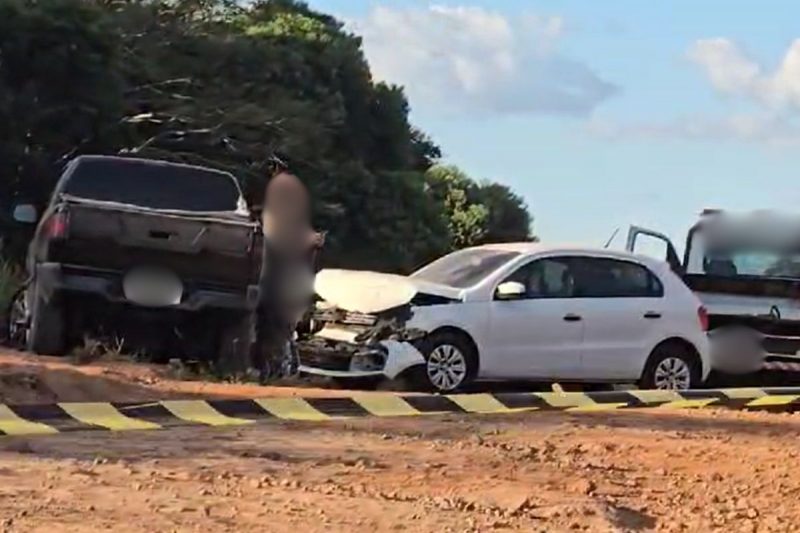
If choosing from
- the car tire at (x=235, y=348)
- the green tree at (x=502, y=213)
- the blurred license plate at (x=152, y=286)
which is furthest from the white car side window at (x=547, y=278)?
the green tree at (x=502, y=213)

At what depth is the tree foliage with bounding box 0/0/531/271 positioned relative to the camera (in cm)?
2564

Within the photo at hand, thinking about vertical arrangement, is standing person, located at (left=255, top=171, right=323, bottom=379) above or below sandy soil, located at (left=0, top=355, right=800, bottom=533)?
above

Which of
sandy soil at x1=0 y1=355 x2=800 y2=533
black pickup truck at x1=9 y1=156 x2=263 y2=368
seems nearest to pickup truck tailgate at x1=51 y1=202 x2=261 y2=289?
black pickup truck at x1=9 y1=156 x2=263 y2=368

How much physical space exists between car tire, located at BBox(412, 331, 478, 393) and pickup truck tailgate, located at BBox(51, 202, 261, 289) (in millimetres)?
1815

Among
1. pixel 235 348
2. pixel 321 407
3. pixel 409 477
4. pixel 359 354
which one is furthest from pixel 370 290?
pixel 409 477

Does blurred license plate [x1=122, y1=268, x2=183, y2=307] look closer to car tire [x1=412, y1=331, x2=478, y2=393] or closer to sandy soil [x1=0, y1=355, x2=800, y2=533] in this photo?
sandy soil [x1=0, y1=355, x2=800, y2=533]

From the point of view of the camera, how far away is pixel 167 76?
3048 centimetres

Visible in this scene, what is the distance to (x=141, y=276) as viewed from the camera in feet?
41.1

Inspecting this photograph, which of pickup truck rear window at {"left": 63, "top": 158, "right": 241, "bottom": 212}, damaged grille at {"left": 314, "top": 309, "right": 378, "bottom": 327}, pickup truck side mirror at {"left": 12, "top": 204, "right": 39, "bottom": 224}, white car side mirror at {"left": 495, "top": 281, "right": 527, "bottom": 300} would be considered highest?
pickup truck rear window at {"left": 63, "top": 158, "right": 241, "bottom": 212}

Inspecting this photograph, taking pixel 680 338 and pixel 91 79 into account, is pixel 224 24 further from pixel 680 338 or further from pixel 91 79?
pixel 680 338

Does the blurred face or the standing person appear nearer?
the standing person

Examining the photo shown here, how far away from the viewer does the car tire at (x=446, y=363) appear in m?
13.6

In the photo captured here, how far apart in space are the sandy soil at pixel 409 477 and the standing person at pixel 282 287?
2.79 metres

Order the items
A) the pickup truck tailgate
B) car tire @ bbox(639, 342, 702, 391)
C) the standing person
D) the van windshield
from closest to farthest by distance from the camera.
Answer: the pickup truck tailgate, the standing person, car tire @ bbox(639, 342, 702, 391), the van windshield
